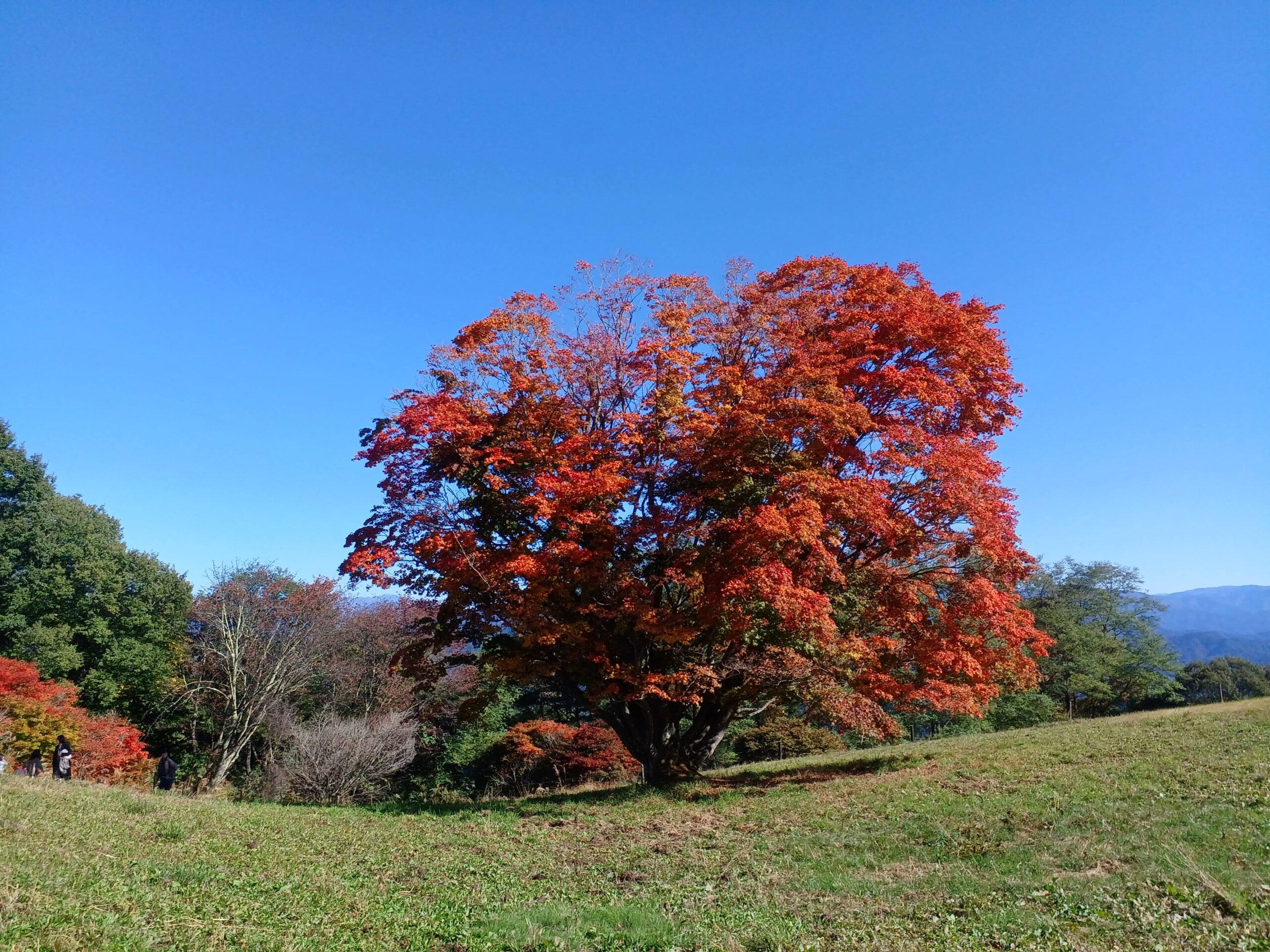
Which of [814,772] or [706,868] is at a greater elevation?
[706,868]

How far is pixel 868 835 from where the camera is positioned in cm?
950

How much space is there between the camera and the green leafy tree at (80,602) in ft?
103

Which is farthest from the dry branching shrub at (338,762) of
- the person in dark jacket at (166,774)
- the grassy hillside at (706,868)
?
the grassy hillside at (706,868)

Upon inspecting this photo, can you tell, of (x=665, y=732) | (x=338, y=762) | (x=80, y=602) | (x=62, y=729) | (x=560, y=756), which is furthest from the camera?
(x=80, y=602)

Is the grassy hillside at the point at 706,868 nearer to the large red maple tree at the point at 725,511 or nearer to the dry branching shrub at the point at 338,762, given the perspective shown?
the large red maple tree at the point at 725,511

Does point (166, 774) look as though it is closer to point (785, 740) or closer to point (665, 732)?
point (665, 732)

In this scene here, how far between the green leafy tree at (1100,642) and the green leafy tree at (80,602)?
44.5 metres

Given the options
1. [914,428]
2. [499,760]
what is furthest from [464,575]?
[499,760]

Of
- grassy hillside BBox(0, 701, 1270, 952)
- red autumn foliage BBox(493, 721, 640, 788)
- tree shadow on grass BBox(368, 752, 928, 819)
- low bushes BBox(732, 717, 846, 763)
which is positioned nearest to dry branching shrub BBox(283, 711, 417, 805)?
tree shadow on grass BBox(368, 752, 928, 819)

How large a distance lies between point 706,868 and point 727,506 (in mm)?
7079

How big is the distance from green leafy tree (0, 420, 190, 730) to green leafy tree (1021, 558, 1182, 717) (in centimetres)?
4453

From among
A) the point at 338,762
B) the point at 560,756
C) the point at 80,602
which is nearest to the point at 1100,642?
the point at 560,756

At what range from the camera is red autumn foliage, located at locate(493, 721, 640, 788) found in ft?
85.5

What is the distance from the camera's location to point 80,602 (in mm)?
33031
